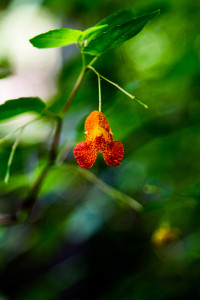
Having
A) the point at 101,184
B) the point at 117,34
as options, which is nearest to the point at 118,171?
the point at 101,184

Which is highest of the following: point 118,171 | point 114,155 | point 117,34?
point 117,34

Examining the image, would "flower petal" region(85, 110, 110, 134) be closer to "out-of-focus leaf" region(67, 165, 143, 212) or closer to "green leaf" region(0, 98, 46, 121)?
"green leaf" region(0, 98, 46, 121)

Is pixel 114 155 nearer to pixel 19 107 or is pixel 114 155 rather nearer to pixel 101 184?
pixel 19 107

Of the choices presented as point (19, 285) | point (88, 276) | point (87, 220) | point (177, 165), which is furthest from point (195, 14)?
point (19, 285)

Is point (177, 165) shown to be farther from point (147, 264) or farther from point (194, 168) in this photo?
point (147, 264)

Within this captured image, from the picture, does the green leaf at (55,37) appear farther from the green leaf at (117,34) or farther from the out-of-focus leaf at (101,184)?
the out-of-focus leaf at (101,184)

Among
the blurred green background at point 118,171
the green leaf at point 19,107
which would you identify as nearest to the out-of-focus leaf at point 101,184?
the blurred green background at point 118,171
